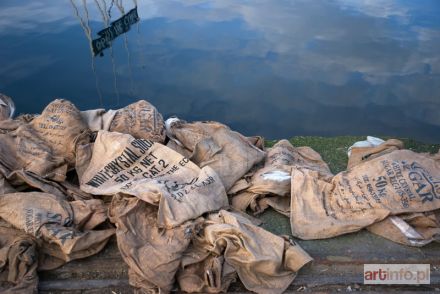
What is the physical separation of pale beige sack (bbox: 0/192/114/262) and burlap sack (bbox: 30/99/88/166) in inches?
15.4

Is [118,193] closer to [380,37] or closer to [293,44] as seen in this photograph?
[293,44]

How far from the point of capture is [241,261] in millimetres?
1975

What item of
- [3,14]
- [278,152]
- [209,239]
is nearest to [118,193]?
[209,239]

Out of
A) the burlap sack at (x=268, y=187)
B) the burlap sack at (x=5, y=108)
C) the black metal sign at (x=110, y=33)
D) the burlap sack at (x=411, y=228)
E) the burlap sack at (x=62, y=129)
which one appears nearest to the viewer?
the burlap sack at (x=411, y=228)

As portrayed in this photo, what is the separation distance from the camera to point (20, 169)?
2463mm

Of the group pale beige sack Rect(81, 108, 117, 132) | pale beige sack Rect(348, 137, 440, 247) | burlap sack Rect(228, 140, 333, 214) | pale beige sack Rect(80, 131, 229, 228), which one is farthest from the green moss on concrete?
pale beige sack Rect(81, 108, 117, 132)

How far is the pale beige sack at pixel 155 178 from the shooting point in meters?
2.15

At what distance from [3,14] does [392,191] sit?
6.36 m

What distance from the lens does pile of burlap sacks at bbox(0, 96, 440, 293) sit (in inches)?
78.8

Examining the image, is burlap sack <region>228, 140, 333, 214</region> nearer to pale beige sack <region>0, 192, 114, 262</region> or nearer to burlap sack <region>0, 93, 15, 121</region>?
pale beige sack <region>0, 192, 114, 262</region>

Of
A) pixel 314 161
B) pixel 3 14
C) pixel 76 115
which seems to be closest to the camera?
pixel 76 115

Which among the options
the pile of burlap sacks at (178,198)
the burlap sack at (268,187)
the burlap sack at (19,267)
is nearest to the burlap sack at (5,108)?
the pile of burlap sacks at (178,198)

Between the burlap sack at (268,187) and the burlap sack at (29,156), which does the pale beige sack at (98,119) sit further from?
the burlap sack at (268,187)

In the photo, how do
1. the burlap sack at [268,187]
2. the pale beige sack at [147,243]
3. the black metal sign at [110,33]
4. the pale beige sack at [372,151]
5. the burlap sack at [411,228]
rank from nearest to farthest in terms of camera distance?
the pale beige sack at [147,243] → the burlap sack at [411,228] → the burlap sack at [268,187] → the pale beige sack at [372,151] → the black metal sign at [110,33]
